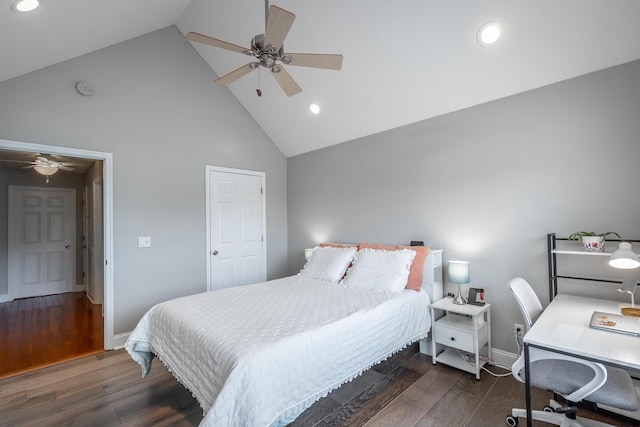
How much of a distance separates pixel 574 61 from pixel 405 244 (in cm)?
207

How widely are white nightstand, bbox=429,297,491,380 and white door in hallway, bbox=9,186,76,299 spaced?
6.49 metres

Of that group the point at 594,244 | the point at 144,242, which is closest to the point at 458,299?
the point at 594,244

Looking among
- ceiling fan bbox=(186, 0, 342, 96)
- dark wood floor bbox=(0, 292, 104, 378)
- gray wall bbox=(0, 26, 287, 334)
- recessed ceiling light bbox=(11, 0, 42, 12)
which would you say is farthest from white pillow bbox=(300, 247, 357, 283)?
recessed ceiling light bbox=(11, 0, 42, 12)

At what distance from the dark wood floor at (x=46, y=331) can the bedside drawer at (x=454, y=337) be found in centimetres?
339

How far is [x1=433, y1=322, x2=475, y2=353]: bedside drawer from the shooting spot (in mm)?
2379

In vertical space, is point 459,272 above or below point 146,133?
below

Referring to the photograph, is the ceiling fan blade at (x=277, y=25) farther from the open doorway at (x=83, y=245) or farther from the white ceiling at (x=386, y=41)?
the open doorway at (x=83, y=245)

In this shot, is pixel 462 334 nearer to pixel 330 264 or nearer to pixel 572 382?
pixel 572 382

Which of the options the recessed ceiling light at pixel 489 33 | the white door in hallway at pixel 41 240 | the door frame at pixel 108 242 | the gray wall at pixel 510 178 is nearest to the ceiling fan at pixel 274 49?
the recessed ceiling light at pixel 489 33

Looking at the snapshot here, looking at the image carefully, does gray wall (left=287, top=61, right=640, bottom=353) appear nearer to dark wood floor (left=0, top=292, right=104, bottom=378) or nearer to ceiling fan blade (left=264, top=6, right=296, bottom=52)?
ceiling fan blade (left=264, top=6, right=296, bottom=52)

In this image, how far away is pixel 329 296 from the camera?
250 cm

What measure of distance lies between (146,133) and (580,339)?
4.11m

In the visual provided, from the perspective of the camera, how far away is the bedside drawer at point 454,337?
7.80 ft

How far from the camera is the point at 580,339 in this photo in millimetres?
1468
